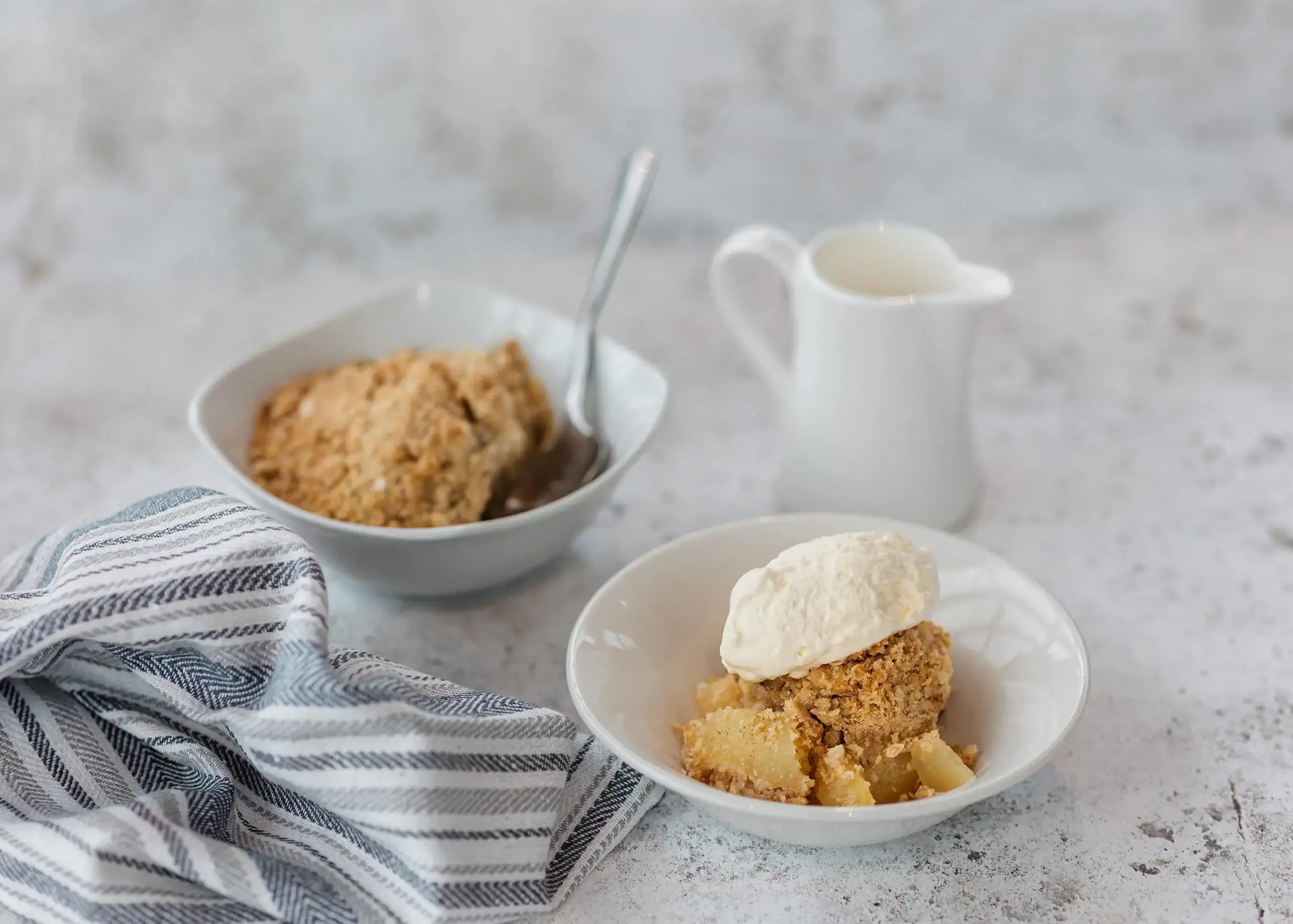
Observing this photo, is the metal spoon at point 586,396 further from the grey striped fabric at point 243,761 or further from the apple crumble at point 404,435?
the grey striped fabric at point 243,761

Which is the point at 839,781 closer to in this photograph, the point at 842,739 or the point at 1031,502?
the point at 842,739

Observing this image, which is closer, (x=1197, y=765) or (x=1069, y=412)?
(x=1197, y=765)

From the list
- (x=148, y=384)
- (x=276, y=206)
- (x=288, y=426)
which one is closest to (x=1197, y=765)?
(x=288, y=426)

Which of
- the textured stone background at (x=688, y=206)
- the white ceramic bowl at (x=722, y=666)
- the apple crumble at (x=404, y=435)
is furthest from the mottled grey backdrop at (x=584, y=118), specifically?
the white ceramic bowl at (x=722, y=666)

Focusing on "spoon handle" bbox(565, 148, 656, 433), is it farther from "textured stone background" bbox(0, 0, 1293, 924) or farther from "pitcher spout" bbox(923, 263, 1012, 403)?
"pitcher spout" bbox(923, 263, 1012, 403)

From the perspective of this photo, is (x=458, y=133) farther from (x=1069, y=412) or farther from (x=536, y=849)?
(x=536, y=849)

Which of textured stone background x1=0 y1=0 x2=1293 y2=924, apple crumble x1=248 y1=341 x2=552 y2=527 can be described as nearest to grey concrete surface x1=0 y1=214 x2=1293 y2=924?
textured stone background x1=0 y1=0 x2=1293 y2=924

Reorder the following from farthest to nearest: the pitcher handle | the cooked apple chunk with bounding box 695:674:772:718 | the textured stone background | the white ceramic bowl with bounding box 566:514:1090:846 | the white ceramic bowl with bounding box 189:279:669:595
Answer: the textured stone background → the pitcher handle → the white ceramic bowl with bounding box 189:279:669:595 → the cooked apple chunk with bounding box 695:674:772:718 → the white ceramic bowl with bounding box 566:514:1090:846
